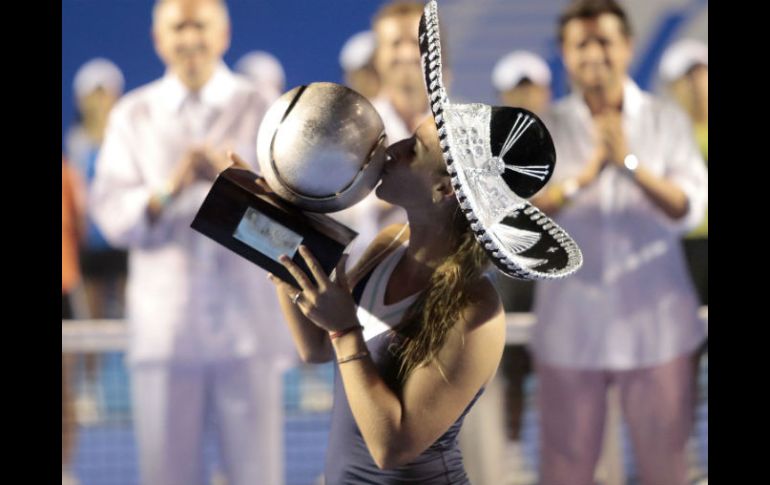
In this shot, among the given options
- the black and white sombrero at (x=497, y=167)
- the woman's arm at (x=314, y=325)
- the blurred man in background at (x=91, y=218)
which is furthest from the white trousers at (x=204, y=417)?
the black and white sombrero at (x=497, y=167)

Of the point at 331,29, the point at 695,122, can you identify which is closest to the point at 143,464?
the point at 331,29

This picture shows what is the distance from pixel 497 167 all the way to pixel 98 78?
225cm

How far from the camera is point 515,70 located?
3631 millimetres

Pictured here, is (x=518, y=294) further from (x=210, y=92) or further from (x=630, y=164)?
(x=210, y=92)

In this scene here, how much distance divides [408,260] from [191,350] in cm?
171

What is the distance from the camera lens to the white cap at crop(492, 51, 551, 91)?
3.63m

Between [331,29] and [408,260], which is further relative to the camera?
[331,29]

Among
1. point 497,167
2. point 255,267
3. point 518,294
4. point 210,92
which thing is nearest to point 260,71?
point 210,92

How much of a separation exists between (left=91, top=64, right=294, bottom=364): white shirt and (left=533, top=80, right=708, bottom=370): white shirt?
4.12ft

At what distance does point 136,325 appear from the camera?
3676 mm

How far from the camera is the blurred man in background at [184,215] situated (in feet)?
11.9

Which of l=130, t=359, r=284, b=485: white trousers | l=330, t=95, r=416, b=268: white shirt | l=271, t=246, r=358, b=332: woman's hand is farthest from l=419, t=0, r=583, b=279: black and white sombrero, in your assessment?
l=130, t=359, r=284, b=485: white trousers
